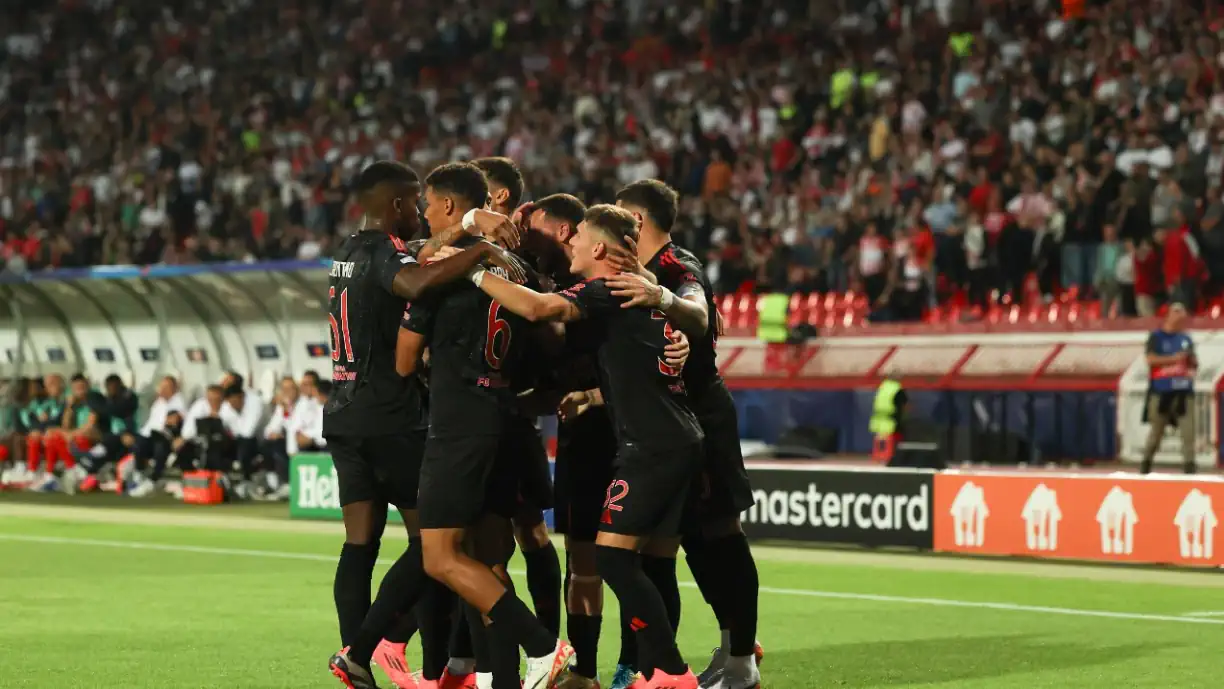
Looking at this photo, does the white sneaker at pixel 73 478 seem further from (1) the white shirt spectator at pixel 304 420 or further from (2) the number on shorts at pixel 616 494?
(2) the number on shorts at pixel 616 494

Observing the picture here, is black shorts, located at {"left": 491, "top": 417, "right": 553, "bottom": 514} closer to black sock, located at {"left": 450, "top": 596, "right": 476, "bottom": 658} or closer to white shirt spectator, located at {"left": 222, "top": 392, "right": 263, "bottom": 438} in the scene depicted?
black sock, located at {"left": 450, "top": 596, "right": 476, "bottom": 658}

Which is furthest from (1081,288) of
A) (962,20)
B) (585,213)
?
(585,213)

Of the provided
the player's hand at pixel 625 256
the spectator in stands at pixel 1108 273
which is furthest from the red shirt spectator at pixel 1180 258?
the player's hand at pixel 625 256

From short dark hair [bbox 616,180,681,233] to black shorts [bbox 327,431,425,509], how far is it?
1346 millimetres

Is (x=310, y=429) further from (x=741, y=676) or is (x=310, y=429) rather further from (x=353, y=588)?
(x=741, y=676)

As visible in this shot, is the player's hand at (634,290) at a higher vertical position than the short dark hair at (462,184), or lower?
lower

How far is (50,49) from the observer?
41812mm

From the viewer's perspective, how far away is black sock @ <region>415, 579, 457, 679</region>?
7945 mm

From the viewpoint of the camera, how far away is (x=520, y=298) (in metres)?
7.10

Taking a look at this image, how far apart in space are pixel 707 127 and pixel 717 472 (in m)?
21.1

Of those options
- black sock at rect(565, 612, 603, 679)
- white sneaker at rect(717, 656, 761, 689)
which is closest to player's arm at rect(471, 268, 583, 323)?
black sock at rect(565, 612, 603, 679)

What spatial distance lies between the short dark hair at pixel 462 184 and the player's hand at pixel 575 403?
94 centimetres

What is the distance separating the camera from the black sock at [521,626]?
7.14m

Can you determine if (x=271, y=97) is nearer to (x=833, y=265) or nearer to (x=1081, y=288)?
(x=833, y=265)
